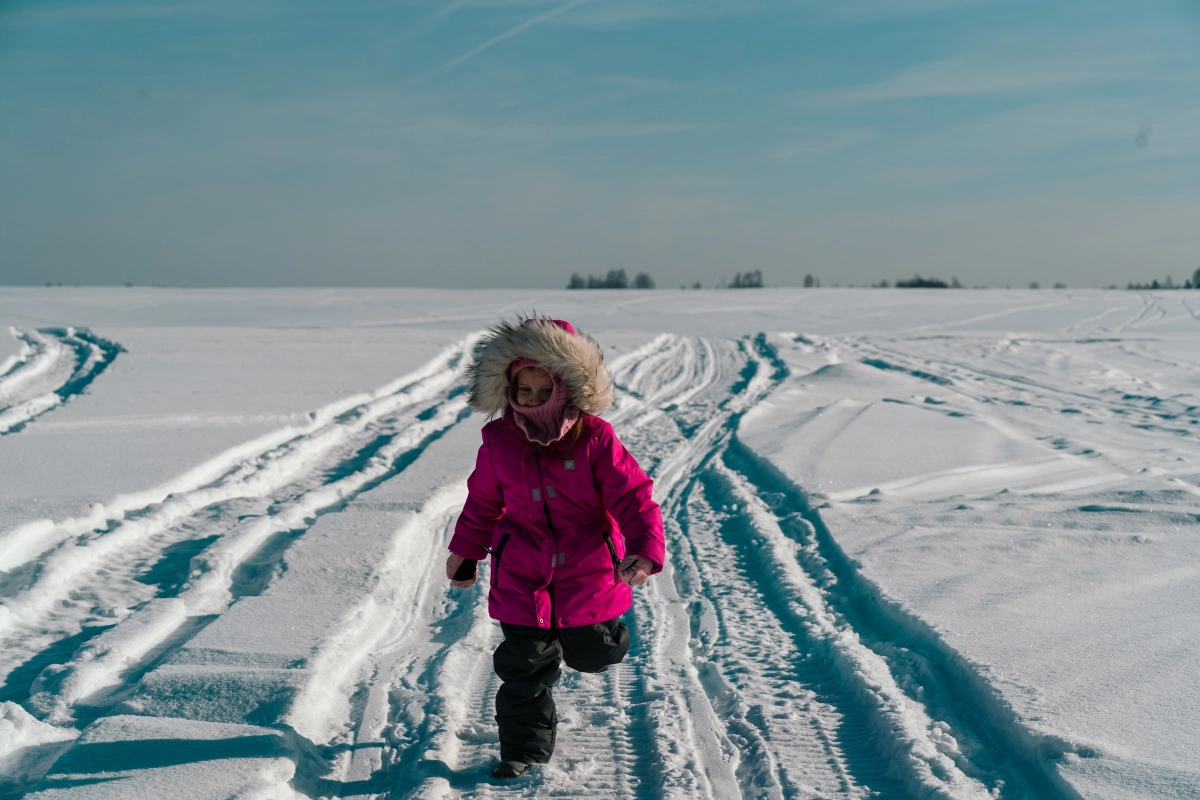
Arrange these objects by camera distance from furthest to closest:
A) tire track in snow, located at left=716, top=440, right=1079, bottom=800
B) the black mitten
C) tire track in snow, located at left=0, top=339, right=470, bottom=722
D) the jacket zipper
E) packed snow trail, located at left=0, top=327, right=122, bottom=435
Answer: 1. packed snow trail, located at left=0, top=327, right=122, bottom=435
2. tire track in snow, located at left=0, top=339, right=470, bottom=722
3. the black mitten
4. the jacket zipper
5. tire track in snow, located at left=716, top=440, right=1079, bottom=800

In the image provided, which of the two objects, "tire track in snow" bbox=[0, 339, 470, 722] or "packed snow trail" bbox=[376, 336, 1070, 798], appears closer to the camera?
"packed snow trail" bbox=[376, 336, 1070, 798]

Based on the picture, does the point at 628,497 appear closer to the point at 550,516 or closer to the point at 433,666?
the point at 550,516

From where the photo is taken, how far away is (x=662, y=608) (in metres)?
3.69

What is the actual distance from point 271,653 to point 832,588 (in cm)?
228

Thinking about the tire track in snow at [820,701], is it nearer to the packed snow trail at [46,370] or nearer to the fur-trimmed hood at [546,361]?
the fur-trimmed hood at [546,361]

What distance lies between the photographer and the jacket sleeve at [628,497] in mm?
2359

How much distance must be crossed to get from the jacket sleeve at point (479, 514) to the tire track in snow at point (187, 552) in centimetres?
126

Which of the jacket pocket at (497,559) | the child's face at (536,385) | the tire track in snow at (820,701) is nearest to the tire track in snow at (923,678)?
the tire track in snow at (820,701)

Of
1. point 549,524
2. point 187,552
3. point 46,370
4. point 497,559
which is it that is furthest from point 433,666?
point 46,370

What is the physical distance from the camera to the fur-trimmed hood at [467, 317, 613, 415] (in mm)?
2371

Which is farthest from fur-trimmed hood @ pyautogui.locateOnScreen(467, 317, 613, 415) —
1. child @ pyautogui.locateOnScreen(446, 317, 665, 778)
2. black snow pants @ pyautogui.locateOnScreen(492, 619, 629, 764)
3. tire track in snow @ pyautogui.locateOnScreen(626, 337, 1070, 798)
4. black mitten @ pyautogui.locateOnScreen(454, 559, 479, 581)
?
tire track in snow @ pyautogui.locateOnScreen(626, 337, 1070, 798)

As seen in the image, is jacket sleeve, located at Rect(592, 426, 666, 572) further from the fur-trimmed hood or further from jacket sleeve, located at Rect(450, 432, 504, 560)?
jacket sleeve, located at Rect(450, 432, 504, 560)

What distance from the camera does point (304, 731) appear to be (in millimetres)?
2543

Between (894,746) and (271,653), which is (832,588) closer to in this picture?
(894,746)
